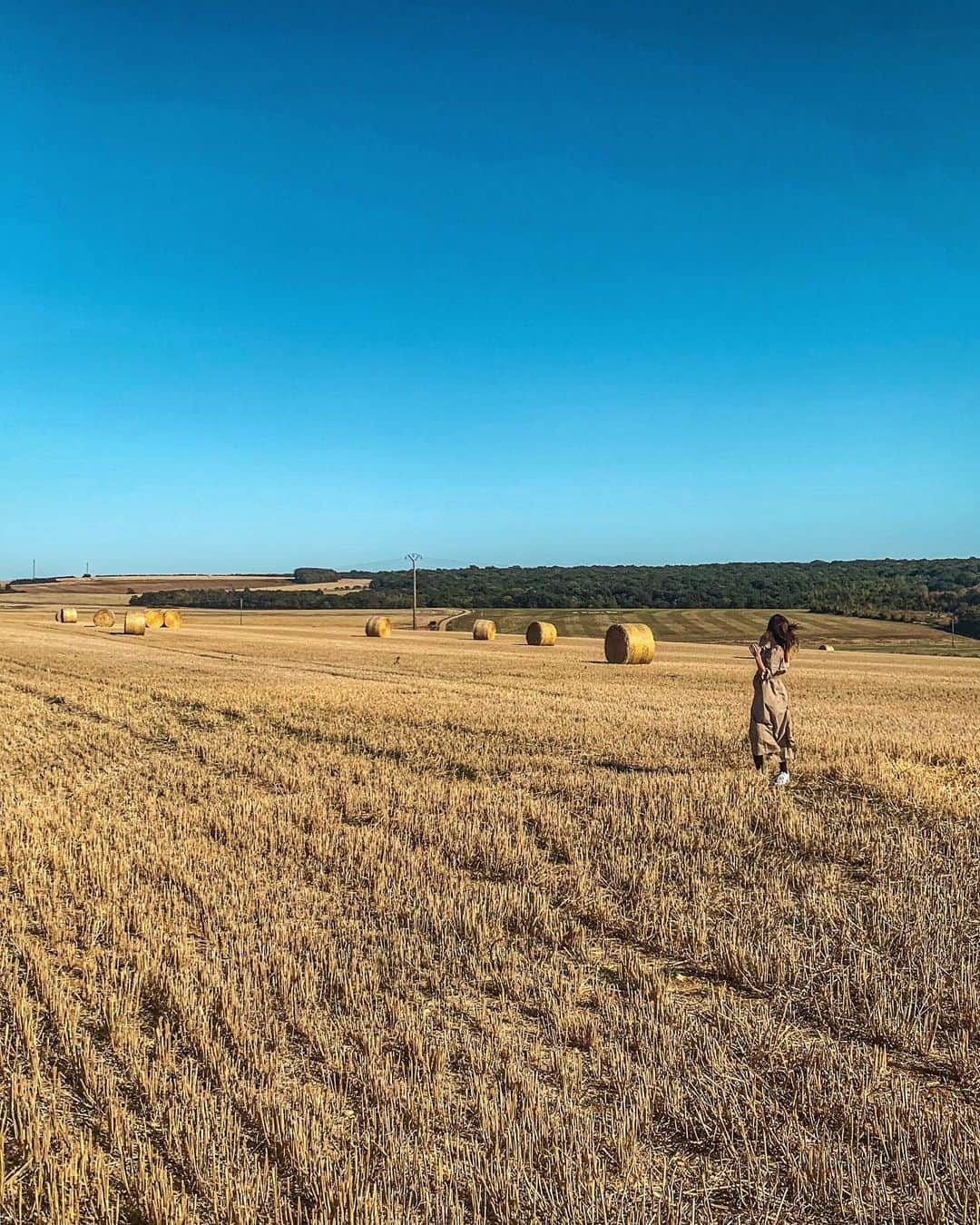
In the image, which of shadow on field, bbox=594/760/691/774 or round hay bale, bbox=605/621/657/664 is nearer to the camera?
shadow on field, bbox=594/760/691/774

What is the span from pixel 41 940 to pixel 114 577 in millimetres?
157191

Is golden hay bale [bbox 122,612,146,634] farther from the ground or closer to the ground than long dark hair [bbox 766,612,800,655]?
closer to the ground

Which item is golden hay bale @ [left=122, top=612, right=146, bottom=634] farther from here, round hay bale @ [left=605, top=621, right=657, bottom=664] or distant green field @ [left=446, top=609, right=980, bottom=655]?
round hay bale @ [left=605, top=621, right=657, bottom=664]

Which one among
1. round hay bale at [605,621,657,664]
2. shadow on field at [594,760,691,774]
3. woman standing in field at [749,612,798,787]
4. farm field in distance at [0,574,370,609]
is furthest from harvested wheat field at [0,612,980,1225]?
farm field in distance at [0,574,370,609]

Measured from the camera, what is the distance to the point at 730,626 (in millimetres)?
67375

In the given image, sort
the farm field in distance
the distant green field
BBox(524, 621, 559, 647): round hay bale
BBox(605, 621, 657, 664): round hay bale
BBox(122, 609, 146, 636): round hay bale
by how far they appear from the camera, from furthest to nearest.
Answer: the farm field in distance → the distant green field → BBox(122, 609, 146, 636): round hay bale → BBox(524, 621, 559, 647): round hay bale → BBox(605, 621, 657, 664): round hay bale

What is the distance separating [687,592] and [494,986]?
94.2m

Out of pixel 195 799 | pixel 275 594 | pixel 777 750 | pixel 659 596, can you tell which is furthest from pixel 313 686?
pixel 275 594

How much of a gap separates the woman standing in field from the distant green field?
152 ft

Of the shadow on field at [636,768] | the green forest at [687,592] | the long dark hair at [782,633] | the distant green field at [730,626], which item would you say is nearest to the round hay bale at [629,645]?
the shadow on field at [636,768]

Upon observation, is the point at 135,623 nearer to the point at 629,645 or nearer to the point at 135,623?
the point at 135,623

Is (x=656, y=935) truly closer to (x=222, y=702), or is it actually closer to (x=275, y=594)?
(x=222, y=702)

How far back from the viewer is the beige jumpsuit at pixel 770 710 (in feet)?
32.7

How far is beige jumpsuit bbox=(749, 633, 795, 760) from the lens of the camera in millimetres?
9969
